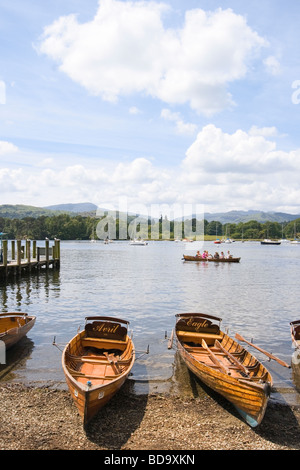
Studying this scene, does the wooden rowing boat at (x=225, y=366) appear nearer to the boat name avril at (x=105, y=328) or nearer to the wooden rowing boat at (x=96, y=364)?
the wooden rowing boat at (x=96, y=364)

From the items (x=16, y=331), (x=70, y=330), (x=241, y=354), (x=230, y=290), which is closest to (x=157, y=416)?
(x=241, y=354)

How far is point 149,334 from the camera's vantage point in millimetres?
20344

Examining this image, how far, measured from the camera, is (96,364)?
13352 millimetres

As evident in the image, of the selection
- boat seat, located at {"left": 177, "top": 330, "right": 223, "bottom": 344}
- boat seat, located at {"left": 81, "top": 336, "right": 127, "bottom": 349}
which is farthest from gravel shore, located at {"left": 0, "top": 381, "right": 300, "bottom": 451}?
boat seat, located at {"left": 177, "top": 330, "right": 223, "bottom": 344}

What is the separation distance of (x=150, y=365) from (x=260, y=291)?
24603 mm

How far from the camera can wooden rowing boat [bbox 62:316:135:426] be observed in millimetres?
9832

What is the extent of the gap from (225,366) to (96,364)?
181 inches

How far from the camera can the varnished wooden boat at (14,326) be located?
16.4m

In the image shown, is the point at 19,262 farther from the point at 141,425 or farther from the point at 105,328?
the point at 141,425

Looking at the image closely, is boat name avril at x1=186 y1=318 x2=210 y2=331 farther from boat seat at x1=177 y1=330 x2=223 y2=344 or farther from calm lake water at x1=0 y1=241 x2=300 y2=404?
calm lake water at x1=0 y1=241 x2=300 y2=404

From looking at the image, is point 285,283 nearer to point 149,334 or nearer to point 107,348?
point 149,334

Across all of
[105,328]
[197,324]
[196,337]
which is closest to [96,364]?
[105,328]

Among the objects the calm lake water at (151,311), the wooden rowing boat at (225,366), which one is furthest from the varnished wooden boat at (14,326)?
the wooden rowing boat at (225,366)
